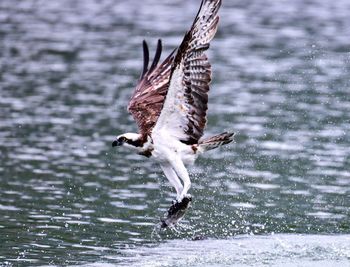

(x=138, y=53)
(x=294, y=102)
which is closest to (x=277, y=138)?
(x=294, y=102)

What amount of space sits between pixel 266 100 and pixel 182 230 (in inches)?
298

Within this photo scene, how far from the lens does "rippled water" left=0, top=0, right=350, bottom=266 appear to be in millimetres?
12789

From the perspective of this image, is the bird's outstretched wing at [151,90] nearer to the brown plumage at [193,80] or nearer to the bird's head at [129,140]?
the brown plumage at [193,80]

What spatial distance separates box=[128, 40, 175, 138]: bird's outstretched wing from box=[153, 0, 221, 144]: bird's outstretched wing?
0.84 metres

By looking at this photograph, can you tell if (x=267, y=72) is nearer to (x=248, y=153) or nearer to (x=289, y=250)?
(x=248, y=153)

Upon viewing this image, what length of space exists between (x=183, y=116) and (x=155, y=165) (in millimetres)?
4808

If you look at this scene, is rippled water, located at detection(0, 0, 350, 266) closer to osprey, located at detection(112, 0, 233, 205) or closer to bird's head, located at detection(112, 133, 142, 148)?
osprey, located at detection(112, 0, 233, 205)

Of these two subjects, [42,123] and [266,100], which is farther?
[266,100]

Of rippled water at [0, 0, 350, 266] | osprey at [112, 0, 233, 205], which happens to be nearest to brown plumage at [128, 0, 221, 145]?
osprey at [112, 0, 233, 205]

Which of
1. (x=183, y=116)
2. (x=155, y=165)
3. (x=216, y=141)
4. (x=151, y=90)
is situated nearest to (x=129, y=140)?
(x=183, y=116)

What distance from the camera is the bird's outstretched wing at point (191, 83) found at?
Answer: 1135 centimetres

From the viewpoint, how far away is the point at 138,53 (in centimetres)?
2564

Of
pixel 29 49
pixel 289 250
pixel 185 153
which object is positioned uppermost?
pixel 185 153

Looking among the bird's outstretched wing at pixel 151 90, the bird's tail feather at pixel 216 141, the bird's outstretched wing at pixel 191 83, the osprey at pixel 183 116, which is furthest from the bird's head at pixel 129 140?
the bird's outstretched wing at pixel 151 90
